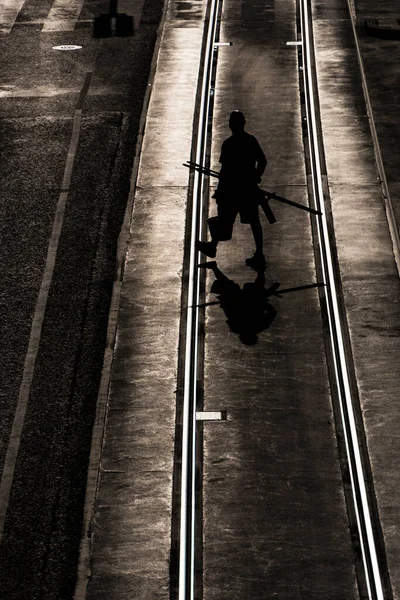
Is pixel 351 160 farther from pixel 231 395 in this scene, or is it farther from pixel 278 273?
pixel 231 395

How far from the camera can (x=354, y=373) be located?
13.7 metres

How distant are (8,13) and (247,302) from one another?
43.7 feet

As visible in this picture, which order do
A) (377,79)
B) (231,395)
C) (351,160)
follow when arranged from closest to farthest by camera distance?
1. (231,395)
2. (351,160)
3. (377,79)

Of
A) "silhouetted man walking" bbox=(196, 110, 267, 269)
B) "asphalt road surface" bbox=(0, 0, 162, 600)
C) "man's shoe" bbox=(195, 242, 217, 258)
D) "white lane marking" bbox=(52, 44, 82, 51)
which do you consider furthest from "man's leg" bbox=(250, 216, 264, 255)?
"white lane marking" bbox=(52, 44, 82, 51)

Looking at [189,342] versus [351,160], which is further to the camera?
[351,160]

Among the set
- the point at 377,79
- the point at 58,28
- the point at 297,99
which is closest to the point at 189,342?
the point at 297,99

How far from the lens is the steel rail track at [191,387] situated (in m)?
11.3

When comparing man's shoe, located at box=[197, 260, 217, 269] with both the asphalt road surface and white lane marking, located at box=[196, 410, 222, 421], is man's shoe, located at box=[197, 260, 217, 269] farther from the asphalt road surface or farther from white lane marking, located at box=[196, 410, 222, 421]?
white lane marking, located at box=[196, 410, 222, 421]

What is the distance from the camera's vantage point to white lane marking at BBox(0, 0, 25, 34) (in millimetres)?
25203

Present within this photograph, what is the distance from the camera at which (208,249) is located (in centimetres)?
1591

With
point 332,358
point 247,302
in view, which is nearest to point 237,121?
point 247,302

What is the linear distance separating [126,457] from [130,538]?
1176 mm

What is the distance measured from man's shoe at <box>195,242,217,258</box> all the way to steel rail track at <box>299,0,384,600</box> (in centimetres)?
135

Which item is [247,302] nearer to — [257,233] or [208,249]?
[257,233]
